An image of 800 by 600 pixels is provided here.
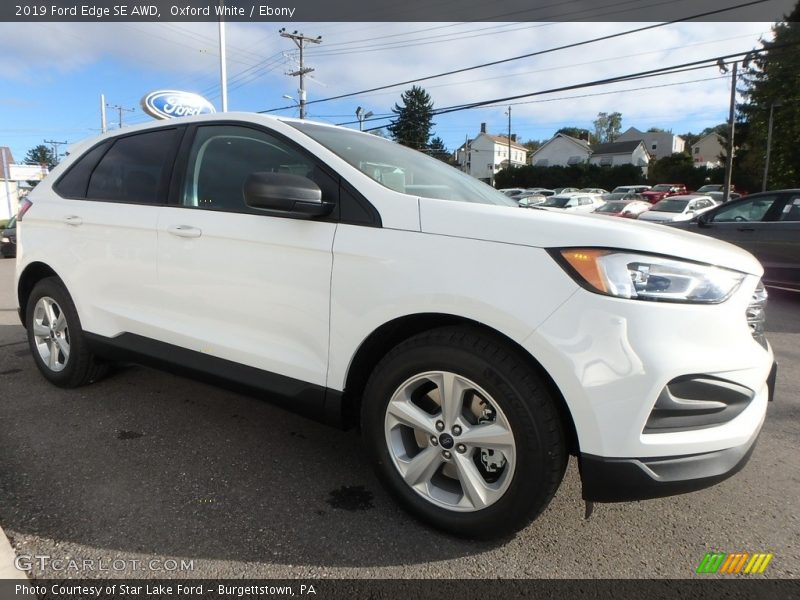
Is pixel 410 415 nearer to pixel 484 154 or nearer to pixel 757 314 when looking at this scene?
pixel 757 314

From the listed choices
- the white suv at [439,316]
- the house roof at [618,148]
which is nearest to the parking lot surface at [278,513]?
the white suv at [439,316]

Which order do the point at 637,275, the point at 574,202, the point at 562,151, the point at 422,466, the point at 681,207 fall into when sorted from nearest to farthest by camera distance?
the point at 637,275 → the point at 422,466 → the point at 681,207 → the point at 574,202 → the point at 562,151

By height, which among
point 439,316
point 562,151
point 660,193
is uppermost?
point 562,151

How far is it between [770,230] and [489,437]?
7.75 m

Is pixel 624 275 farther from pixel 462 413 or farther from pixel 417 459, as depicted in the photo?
pixel 417 459

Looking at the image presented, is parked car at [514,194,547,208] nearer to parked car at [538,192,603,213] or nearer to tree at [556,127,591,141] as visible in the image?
parked car at [538,192,603,213]

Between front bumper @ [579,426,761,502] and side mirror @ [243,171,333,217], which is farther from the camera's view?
side mirror @ [243,171,333,217]

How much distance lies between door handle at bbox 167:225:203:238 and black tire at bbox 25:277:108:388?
1.19 meters

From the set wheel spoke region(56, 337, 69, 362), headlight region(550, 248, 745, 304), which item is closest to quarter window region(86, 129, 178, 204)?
wheel spoke region(56, 337, 69, 362)

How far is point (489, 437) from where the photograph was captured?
6.66 feet

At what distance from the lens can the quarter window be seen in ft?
10.2

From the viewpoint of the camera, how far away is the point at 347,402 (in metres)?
2.42

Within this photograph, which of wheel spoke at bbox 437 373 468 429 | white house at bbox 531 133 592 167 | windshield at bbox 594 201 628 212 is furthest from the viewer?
white house at bbox 531 133 592 167

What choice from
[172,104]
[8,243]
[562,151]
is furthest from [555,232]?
[562,151]
